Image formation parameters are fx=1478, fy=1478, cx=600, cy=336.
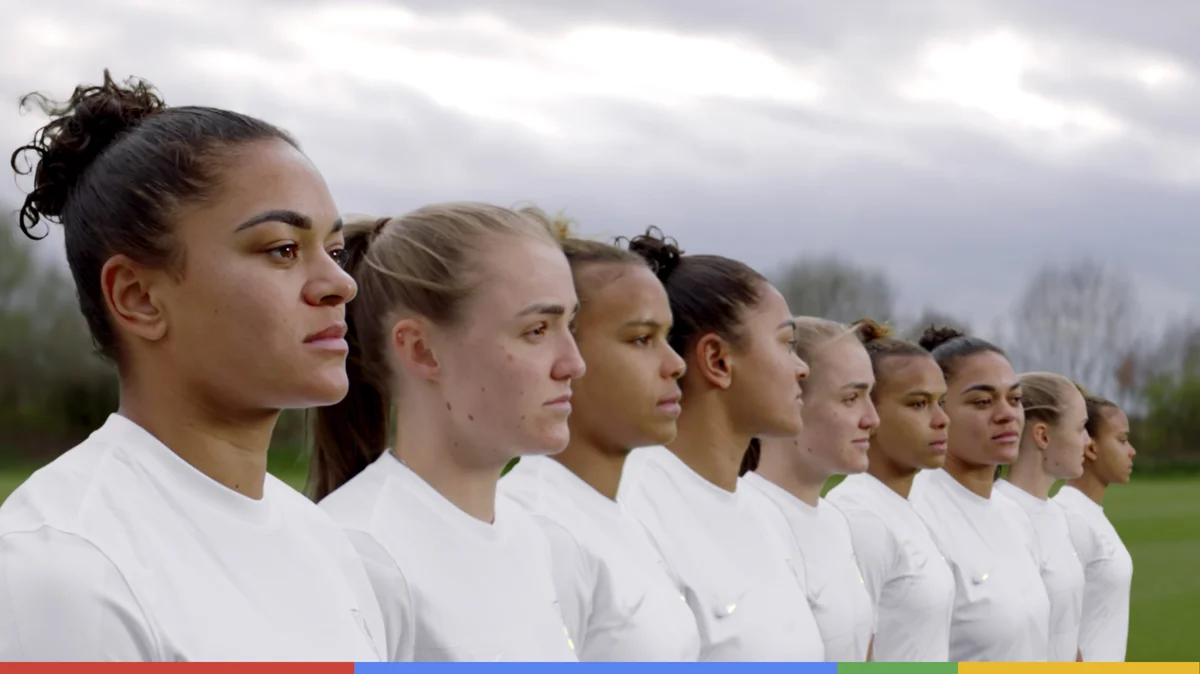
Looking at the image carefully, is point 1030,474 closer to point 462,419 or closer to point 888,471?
point 888,471

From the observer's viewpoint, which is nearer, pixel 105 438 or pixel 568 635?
pixel 105 438

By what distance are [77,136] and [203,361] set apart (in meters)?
0.68

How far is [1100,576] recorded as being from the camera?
10.4m

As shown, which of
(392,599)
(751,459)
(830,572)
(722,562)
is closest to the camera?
(392,599)

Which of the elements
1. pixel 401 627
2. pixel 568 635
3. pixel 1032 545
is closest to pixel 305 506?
pixel 401 627

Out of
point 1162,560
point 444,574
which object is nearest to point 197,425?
point 444,574

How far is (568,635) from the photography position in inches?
175

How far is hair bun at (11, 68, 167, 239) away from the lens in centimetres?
340

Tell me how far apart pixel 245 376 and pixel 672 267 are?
3.37m

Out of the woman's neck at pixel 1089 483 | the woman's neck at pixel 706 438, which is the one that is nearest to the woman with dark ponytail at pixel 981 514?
the woman's neck at pixel 1089 483

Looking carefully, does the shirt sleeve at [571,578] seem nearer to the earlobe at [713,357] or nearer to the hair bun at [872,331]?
the earlobe at [713,357]

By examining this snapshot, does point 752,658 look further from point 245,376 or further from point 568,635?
point 245,376

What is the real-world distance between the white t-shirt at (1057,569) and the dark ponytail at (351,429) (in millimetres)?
5882

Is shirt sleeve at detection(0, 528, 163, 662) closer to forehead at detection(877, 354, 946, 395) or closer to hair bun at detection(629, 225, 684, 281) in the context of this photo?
hair bun at detection(629, 225, 684, 281)
